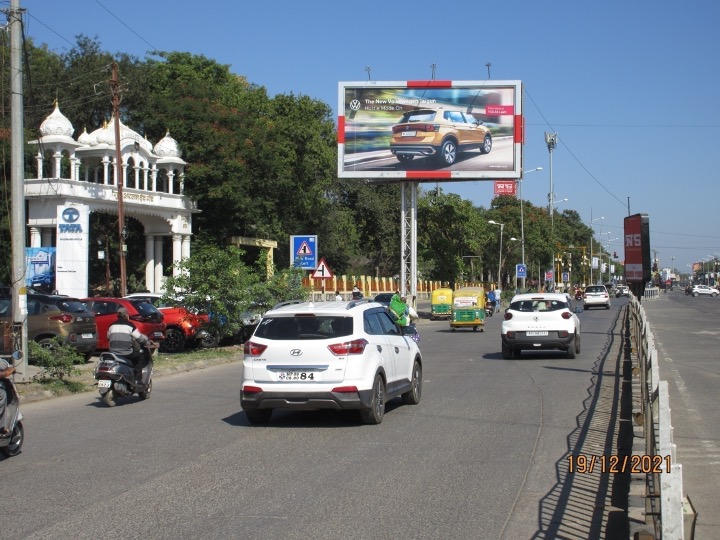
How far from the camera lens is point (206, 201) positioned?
148ft

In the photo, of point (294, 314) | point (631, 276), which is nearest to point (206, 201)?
point (631, 276)

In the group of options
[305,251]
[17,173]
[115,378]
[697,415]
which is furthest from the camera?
[305,251]

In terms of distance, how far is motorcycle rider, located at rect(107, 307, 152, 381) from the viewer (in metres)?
14.7

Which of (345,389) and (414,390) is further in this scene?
(414,390)

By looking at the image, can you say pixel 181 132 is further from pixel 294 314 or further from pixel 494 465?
pixel 494 465

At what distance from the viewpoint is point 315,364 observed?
37.9ft

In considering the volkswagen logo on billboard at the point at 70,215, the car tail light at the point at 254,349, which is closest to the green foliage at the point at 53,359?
the car tail light at the point at 254,349

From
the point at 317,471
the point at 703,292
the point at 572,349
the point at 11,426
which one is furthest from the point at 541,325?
the point at 703,292

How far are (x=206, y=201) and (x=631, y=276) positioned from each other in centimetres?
2666

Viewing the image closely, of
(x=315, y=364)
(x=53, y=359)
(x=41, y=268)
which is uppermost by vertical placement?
(x=41, y=268)

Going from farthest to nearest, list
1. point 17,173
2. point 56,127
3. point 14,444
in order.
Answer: point 56,127 < point 17,173 < point 14,444

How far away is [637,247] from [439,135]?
2345 cm

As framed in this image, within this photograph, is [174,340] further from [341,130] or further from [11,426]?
[341,130]
